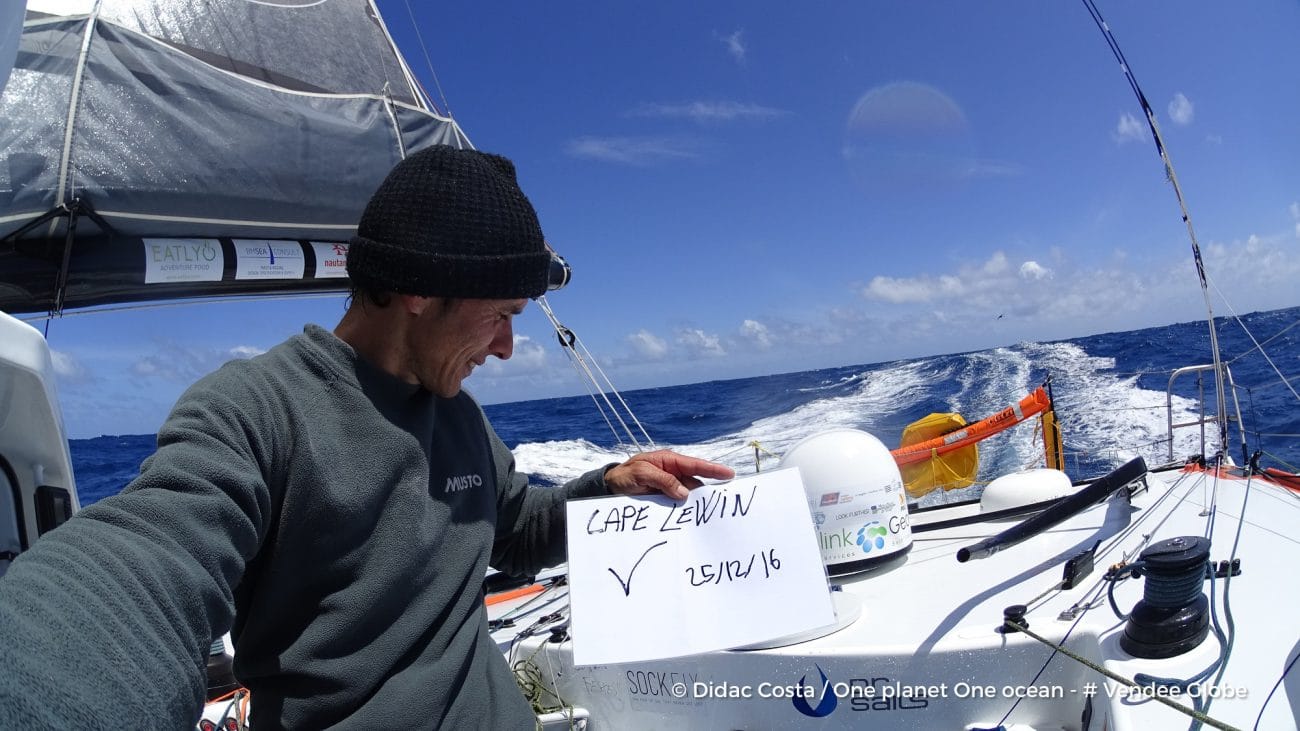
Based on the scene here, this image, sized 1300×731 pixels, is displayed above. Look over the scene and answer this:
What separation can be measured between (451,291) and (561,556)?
0.71 m

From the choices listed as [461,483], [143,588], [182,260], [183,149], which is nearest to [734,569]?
[461,483]

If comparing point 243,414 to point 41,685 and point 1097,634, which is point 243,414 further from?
point 1097,634

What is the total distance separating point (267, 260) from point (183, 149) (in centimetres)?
42

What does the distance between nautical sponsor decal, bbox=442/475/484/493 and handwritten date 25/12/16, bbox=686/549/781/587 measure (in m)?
0.44

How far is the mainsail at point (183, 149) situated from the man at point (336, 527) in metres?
1.39

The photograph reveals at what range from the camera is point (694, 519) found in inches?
54.8

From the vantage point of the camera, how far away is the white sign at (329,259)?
2.58 meters

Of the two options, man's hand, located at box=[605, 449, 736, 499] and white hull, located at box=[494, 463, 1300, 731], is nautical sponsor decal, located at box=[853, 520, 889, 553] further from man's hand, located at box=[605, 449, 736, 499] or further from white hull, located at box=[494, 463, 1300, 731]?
man's hand, located at box=[605, 449, 736, 499]

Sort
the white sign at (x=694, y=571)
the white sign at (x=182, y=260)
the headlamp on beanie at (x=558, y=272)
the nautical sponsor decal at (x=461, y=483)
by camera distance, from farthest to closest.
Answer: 1. the headlamp on beanie at (x=558, y=272)
2. the white sign at (x=182, y=260)
3. the white sign at (x=694, y=571)
4. the nautical sponsor decal at (x=461, y=483)

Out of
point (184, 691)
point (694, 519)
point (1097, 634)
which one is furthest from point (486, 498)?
point (1097, 634)

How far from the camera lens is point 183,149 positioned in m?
2.13

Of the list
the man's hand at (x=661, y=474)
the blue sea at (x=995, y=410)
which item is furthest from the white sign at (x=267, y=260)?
the blue sea at (x=995, y=410)

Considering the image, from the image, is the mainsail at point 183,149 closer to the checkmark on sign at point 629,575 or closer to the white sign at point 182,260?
the white sign at point 182,260

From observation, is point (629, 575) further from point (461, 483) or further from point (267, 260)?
point (267, 260)
